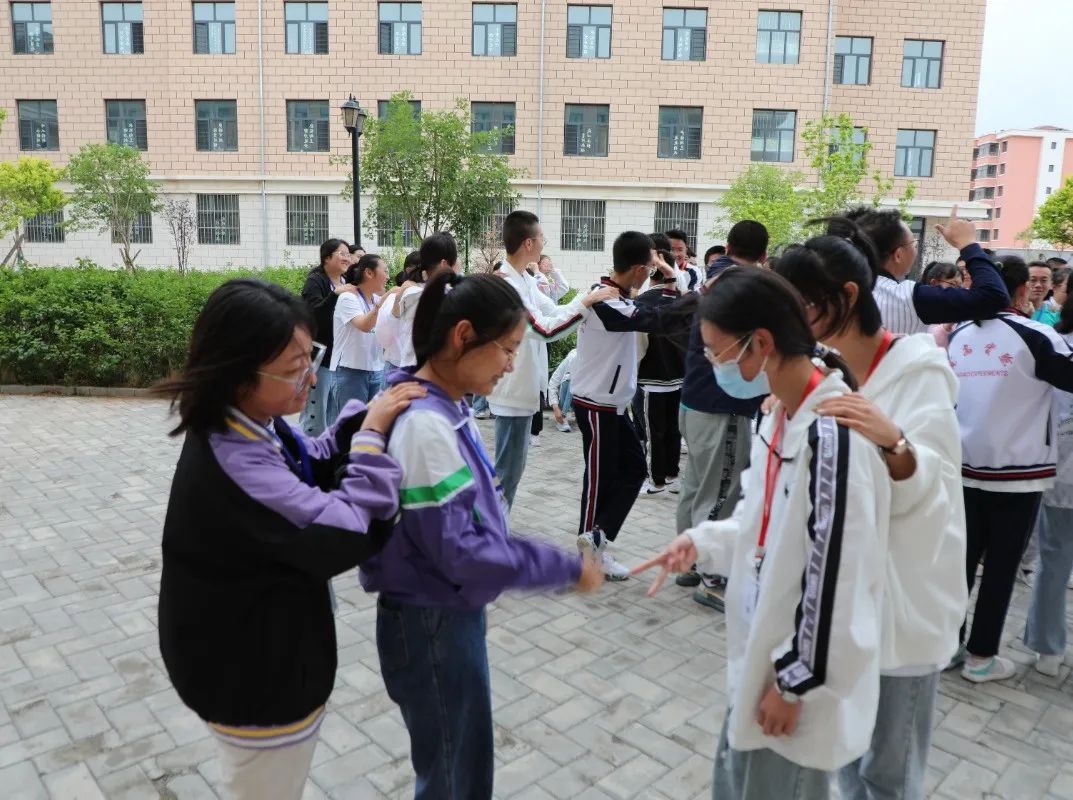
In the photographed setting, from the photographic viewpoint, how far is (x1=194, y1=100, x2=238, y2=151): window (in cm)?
2673

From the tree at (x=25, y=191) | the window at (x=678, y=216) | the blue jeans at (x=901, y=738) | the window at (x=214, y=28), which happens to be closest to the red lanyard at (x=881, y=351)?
the blue jeans at (x=901, y=738)

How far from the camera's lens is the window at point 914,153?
89.4ft

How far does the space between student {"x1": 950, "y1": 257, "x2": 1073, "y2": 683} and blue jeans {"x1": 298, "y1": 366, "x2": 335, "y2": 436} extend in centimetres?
496

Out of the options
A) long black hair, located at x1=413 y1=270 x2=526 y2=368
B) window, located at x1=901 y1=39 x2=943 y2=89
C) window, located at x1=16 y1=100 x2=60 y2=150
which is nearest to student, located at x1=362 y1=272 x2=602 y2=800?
long black hair, located at x1=413 y1=270 x2=526 y2=368

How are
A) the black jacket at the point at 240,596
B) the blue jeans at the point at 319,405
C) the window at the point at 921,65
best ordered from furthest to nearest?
1. the window at the point at 921,65
2. the blue jeans at the point at 319,405
3. the black jacket at the point at 240,596

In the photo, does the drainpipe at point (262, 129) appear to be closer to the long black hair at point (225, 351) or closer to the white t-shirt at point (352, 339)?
the white t-shirt at point (352, 339)

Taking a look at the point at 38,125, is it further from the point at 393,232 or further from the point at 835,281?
the point at 835,281

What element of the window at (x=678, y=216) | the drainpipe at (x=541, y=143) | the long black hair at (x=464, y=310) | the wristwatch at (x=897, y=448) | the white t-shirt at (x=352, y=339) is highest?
the drainpipe at (x=541, y=143)

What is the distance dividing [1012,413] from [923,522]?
→ 6.79ft

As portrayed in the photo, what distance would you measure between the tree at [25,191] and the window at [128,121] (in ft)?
11.1

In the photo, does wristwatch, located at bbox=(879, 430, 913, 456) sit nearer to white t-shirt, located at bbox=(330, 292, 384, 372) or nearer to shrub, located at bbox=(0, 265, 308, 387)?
white t-shirt, located at bbox=(330, 292, 384, 372)

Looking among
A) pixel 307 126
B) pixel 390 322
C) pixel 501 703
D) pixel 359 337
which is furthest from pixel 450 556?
pixel 307 126

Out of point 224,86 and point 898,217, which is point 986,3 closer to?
point 224,86

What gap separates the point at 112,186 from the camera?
24.6m
